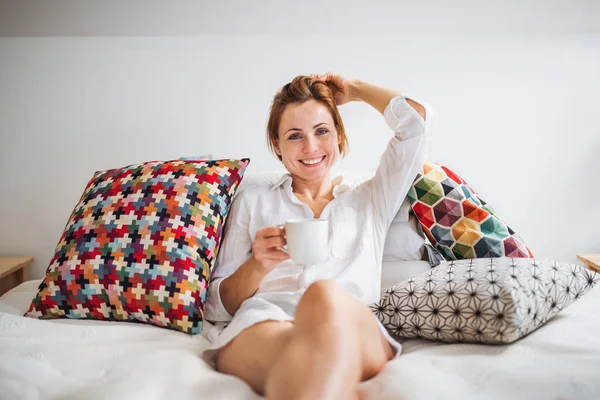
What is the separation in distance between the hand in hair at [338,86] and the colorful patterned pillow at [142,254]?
49cm

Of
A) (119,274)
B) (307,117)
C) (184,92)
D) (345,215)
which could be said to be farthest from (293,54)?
(119,274)

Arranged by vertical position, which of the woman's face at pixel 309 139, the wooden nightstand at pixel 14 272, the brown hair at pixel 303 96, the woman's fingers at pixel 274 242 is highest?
the brown hair at pixel 303 96

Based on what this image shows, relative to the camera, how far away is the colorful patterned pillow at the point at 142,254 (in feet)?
3.83

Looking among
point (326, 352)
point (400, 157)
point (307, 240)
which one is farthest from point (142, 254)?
point (400, 157)

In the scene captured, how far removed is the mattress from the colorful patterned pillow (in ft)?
0.29

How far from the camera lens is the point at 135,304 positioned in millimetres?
1167

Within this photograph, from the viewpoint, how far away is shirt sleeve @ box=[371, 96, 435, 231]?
1304mm

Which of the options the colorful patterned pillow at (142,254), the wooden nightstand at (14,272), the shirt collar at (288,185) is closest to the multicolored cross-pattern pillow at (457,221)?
the shirt collar at (288,185)

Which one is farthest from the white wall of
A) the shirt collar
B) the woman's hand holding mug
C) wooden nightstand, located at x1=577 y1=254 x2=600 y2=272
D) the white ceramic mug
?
the white ceramic mug

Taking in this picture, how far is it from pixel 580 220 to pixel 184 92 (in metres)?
1.75

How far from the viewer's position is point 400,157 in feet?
4.32

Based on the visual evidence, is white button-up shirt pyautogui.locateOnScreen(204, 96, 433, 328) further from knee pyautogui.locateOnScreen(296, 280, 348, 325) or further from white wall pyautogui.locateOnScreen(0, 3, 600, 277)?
white wall pyautogui.locateOnScreen(0, 3, 600, 277)

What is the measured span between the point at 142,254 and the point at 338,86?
2.56ft

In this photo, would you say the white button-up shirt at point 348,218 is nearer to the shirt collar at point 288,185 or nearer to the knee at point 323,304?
the shirt collar at point 288,185
